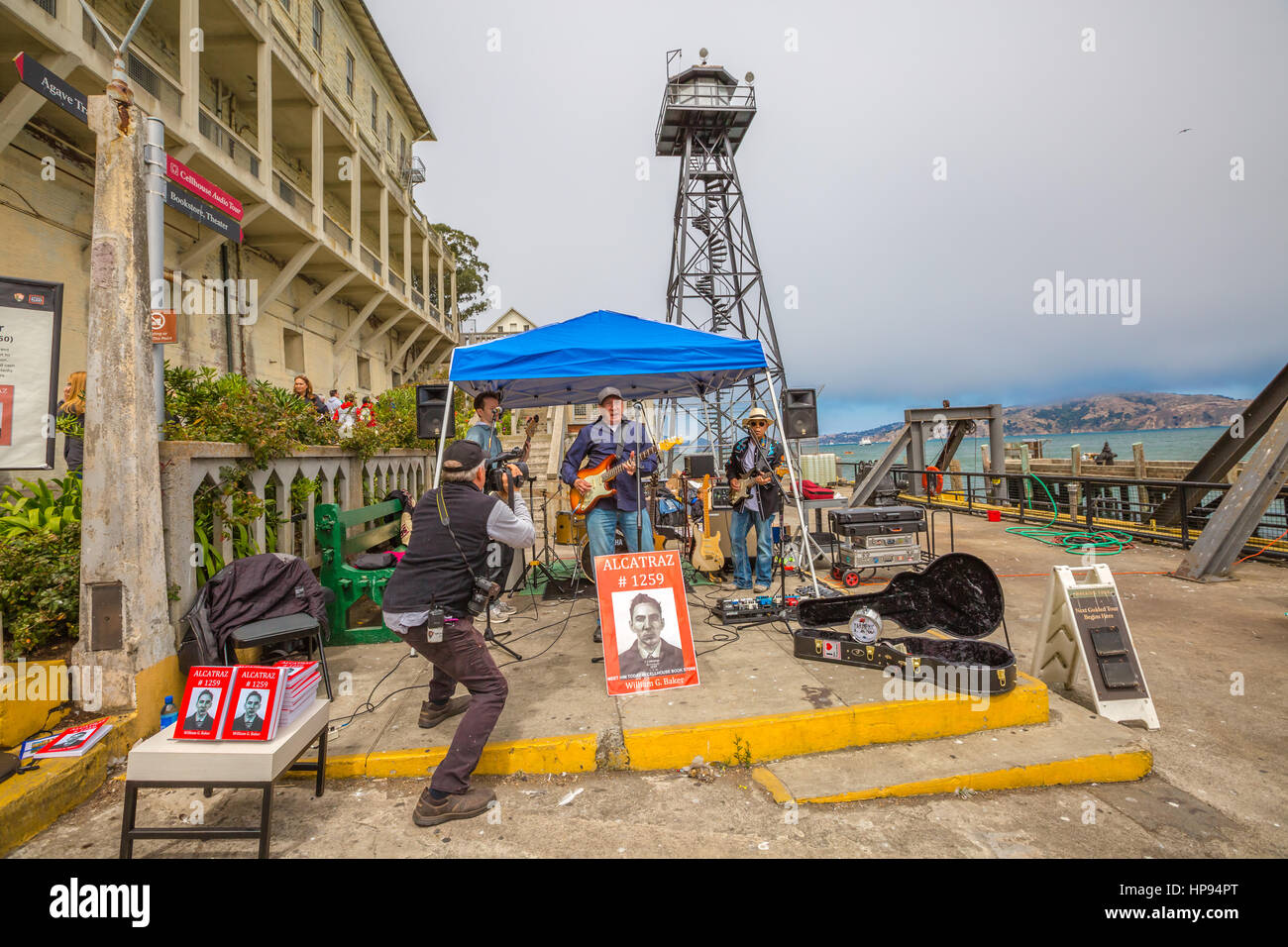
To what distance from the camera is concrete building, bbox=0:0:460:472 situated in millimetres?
8961

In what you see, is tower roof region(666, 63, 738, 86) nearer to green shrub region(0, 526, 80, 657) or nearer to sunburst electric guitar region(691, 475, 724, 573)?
sunburst electric guitar region(691, 475, 724, 573)

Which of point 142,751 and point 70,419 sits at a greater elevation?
point 70,419

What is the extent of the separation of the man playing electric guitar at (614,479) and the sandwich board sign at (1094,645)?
3474 millimetres

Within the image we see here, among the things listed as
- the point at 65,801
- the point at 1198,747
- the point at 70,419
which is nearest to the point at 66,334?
the point at 70,419

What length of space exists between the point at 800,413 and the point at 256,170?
13614mm

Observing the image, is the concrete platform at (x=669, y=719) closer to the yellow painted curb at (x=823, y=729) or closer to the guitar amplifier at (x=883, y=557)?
the yellow painted curb at (x=823, y=729)

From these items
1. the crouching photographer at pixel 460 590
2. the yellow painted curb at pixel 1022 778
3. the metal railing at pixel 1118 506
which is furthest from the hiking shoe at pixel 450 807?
the metal railing at pixel 1118 506

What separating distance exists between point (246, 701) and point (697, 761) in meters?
2.41

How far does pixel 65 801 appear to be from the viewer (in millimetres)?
3111

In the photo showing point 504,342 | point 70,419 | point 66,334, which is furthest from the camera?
point 66,334

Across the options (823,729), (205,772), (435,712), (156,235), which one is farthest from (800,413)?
(205,772)

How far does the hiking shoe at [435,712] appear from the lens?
381 centimetres

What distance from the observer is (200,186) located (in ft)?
14.0

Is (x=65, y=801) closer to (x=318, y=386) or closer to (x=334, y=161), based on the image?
(x=318, y=386)
